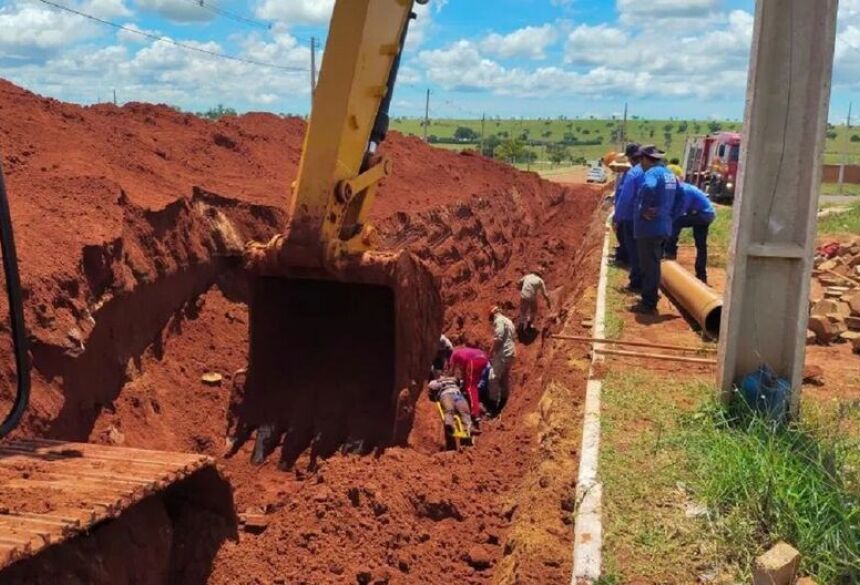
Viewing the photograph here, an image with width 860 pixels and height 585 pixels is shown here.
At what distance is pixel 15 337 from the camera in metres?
2.80

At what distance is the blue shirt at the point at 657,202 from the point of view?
9.33 m

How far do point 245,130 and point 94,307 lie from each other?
9.81 meters

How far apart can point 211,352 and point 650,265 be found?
5190 mm

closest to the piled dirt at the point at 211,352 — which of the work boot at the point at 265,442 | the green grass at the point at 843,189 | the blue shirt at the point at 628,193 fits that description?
the work boot at the point at 265,442

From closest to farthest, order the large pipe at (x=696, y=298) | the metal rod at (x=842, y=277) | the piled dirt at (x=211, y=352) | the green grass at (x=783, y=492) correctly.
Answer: the green grass at (x=783, y=492)
the piled dirt at (x=211, y=352)
the large pipe at (x=696, y=298)
the metal rod at (x=842, y=277)

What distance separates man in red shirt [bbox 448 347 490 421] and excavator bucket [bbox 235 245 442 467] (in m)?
1.88

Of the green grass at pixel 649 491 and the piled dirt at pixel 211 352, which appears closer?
the green grass at pixel 649 491

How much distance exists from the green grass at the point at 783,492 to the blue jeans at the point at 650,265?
4234 millimetres

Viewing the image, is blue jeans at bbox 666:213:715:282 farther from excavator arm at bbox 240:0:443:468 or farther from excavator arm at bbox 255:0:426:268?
excavator arm at bbox 255:0:426:268

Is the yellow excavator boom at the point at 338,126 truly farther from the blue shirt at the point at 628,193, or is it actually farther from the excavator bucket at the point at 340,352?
the blue shirt at the point at 628,193

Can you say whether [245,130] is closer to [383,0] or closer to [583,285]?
[583,285]

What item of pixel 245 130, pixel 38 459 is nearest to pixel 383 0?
pixel 38 459

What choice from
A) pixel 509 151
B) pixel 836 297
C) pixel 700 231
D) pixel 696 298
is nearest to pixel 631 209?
pixel 700 231

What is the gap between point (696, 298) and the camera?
910 centimetres
